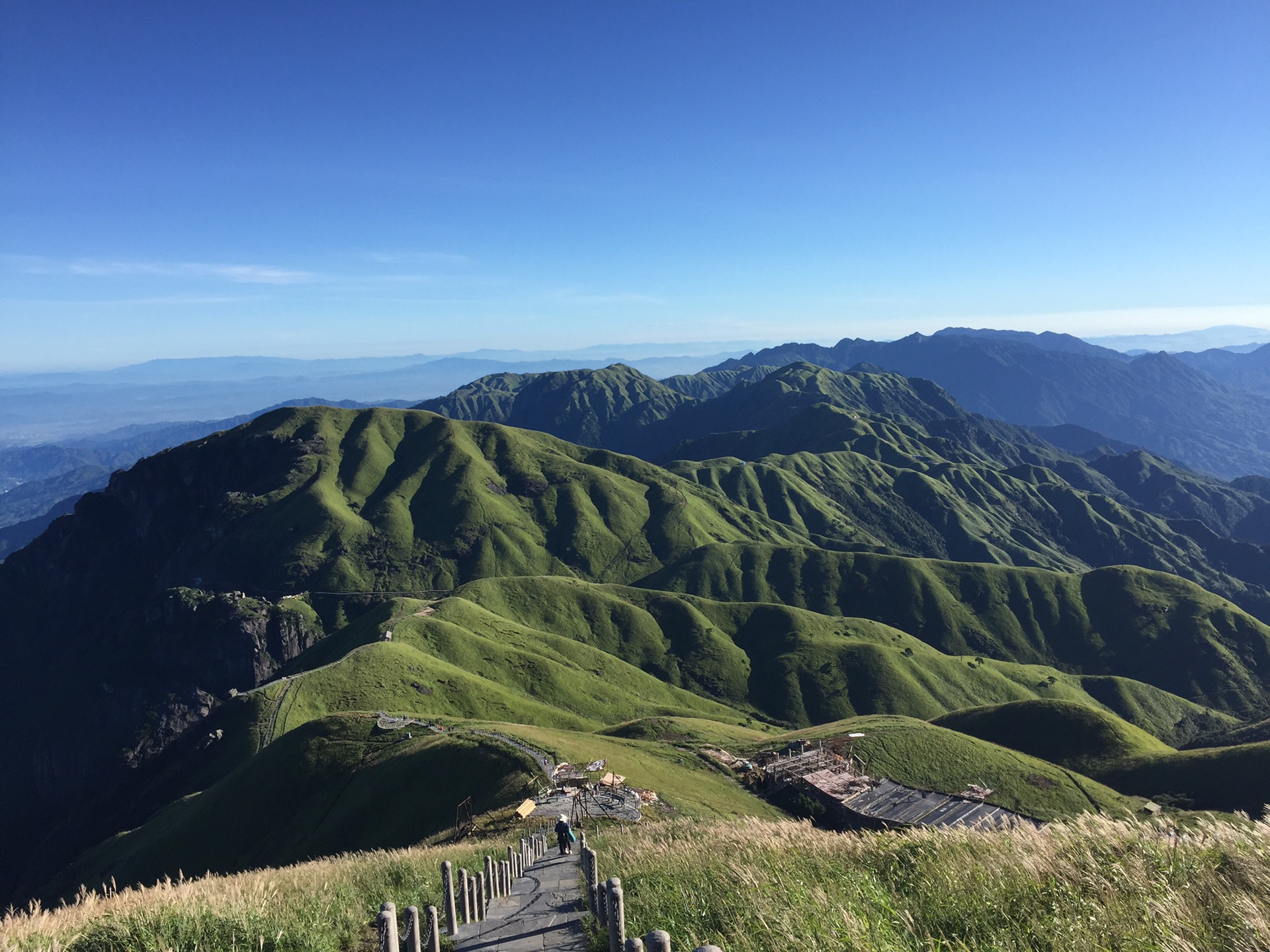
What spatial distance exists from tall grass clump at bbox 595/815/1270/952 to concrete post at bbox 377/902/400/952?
3.57 metres

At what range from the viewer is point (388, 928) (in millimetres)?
8781

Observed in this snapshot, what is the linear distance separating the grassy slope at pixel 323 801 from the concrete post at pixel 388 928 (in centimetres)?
3334

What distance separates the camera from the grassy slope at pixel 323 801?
143 feet

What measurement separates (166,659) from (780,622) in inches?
6349

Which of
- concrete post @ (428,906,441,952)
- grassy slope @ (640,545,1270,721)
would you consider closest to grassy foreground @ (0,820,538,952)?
concrete post @ (428,906,441,952)

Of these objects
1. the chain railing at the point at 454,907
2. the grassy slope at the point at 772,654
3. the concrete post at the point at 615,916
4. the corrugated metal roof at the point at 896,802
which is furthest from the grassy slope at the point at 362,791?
the grassy slope at the point at 772,654

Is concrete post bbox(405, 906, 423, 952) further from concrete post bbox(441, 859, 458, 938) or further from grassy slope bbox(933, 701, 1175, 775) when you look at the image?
grassy slope bbox(933, 701, 1175, 775)

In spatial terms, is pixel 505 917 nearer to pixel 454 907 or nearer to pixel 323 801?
pixel 454 907

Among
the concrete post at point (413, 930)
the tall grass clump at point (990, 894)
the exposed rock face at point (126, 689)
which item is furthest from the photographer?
the exposed rock face at point (126, 689)

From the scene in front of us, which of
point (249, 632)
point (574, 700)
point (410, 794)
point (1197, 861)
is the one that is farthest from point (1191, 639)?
point (249, 632)

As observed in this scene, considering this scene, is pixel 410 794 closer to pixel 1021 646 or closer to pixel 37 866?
pixel 37 866

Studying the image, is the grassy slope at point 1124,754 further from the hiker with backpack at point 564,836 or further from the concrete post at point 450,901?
the concrete post at point 450,901

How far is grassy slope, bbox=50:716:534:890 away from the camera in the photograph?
143 ft

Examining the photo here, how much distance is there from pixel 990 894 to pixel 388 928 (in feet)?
25.7
